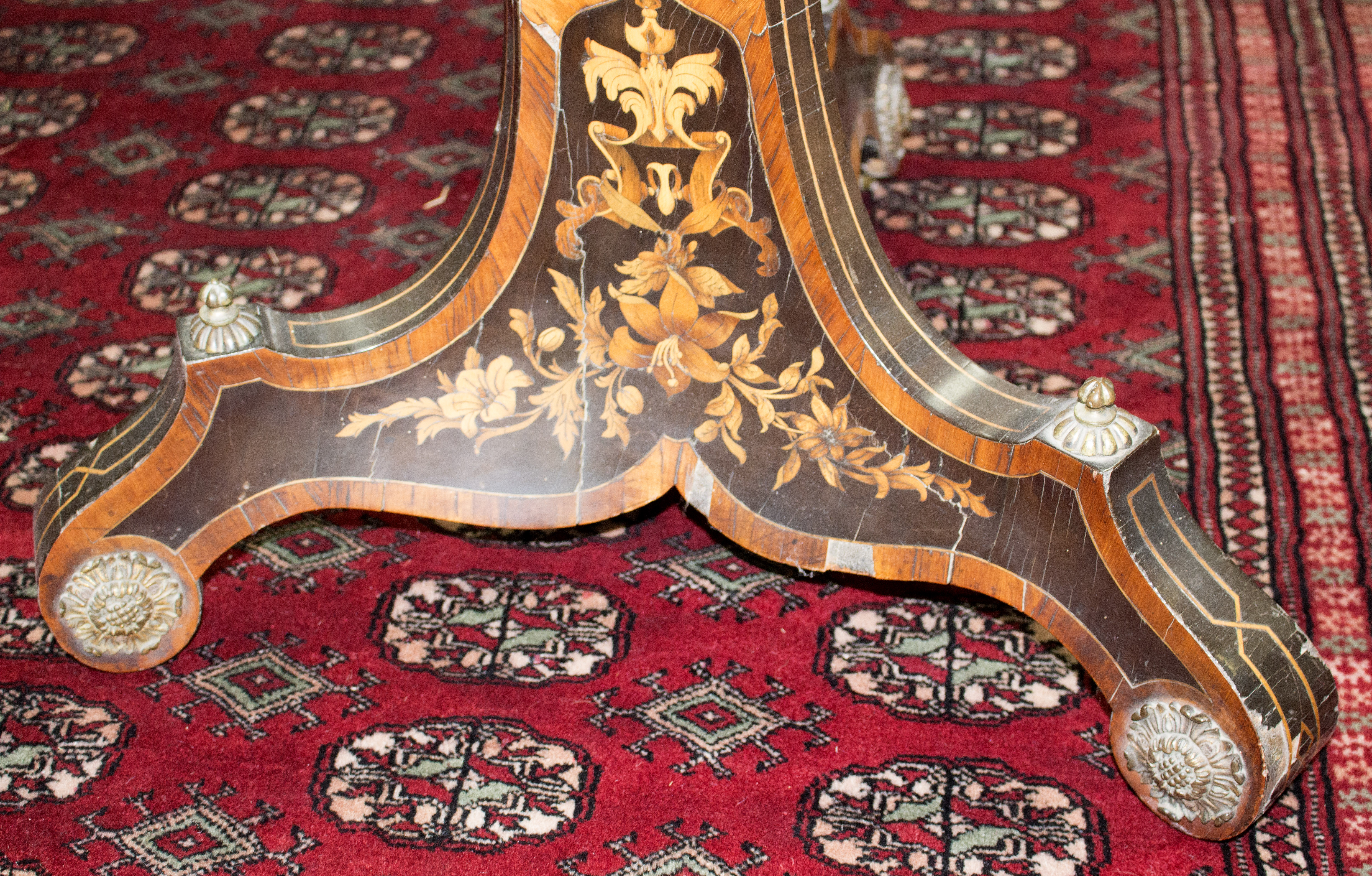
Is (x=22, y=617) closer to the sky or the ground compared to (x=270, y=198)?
Result: closer to the ground

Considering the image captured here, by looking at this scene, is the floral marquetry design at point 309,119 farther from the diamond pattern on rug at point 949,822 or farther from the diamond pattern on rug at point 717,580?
the diamond pattern on rug at point 949,822

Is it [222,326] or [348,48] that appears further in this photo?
[348,48]

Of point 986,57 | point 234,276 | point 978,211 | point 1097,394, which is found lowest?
point 234,276

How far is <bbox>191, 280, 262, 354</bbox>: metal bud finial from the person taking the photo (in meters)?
1.92

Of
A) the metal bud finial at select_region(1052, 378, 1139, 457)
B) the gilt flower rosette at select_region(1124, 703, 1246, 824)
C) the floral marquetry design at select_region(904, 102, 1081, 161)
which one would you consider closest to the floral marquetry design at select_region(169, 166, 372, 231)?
the floral marquetry design at select_region(904, 102, 1081, 161)

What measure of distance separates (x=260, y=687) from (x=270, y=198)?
1369 mm

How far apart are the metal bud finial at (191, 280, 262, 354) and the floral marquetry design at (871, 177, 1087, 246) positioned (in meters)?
1.44

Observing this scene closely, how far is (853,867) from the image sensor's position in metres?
1.82

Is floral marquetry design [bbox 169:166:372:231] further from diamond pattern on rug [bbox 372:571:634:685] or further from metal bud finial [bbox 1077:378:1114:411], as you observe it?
metal bud finial [bbox 1077:378:1114:411]

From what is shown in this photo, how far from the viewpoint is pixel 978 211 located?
10.0 feet

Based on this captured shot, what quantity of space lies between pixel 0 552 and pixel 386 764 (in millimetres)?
738

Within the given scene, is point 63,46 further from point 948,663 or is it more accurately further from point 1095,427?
point 1095,427

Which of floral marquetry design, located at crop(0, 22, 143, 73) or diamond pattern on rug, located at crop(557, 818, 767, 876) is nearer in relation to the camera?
diamond pattern on rug, located at crop(557, 818, 767, 876)

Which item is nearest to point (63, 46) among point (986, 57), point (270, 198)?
point (270, 198)
